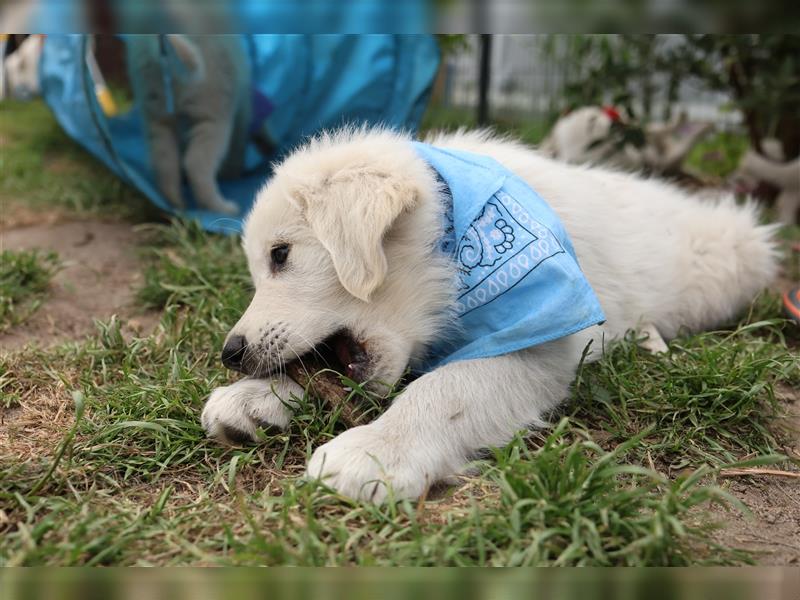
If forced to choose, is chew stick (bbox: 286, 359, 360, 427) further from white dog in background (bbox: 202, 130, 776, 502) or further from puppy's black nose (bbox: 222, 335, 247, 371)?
puppy's black nose (bbox: 222, 335, 247, 371)

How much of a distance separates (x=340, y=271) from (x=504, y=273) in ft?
1.97

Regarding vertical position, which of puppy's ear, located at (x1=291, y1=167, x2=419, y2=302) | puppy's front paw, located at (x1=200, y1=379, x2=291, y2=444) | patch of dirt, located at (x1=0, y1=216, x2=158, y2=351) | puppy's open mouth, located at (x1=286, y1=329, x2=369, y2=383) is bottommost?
patch of dirt, located at (x1=0, y1=216, x2=158, y2=351)

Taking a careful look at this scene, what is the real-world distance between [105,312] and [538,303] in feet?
8.37

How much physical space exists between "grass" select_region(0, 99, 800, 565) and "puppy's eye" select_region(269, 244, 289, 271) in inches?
20.9

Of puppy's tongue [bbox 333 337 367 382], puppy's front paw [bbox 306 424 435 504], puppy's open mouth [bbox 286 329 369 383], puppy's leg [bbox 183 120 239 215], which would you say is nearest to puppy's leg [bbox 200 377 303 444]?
puppy's open mouth [bbox 286 329 369 383]

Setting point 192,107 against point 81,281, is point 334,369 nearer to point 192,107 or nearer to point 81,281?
point 81,281

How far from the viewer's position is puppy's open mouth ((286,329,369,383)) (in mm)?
2730

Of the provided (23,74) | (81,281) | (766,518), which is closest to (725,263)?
(766,518)

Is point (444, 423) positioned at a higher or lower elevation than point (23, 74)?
lower

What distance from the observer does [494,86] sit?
10.6 m

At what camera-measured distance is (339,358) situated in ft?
9.33

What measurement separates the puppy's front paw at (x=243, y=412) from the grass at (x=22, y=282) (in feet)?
5.98

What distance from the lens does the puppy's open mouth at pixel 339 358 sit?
107 inches

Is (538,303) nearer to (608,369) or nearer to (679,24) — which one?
(608,369)
